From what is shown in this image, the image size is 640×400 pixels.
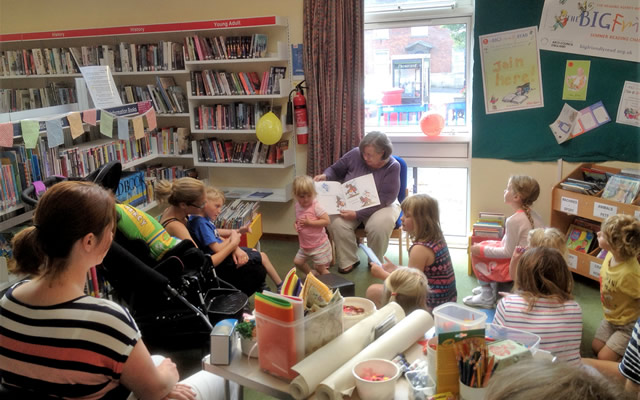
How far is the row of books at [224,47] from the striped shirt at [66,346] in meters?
3.42

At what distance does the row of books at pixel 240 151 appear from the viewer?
469 cm

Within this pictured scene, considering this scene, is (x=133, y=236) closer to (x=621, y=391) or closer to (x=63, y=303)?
(x=63, y=303)

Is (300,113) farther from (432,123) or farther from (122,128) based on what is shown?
(122,128)

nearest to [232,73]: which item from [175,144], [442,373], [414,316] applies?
[175,144]

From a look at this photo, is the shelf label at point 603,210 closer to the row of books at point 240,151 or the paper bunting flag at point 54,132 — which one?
the row of books at point 240,151

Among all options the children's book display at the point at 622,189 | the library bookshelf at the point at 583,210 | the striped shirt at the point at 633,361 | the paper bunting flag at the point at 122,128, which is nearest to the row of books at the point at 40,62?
the paper bunting flag at the point at 122,128

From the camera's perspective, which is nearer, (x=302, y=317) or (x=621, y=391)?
(x=621, y=391)

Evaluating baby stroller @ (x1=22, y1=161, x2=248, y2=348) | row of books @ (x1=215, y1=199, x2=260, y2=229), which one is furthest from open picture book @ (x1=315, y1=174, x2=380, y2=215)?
baby stroller @ (x1=22, y1=161, x2=248, y2=348)

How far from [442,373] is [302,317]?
42 cm

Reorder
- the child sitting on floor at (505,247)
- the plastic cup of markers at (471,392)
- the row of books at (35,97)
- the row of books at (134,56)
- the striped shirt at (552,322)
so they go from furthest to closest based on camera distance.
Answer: the row of books at (35,97)
the row of books at (134,56)
the child sitting on floor at (505,247)
the striped shirt at (552,322)
the plastic cup of markers at (471,392)

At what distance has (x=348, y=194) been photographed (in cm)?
416

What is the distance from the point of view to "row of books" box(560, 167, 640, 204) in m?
3.43

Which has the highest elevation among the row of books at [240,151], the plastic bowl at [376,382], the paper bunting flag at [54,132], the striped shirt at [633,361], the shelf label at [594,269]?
the paper bunting flag at [54,132]

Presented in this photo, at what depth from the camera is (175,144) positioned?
16.1ft
